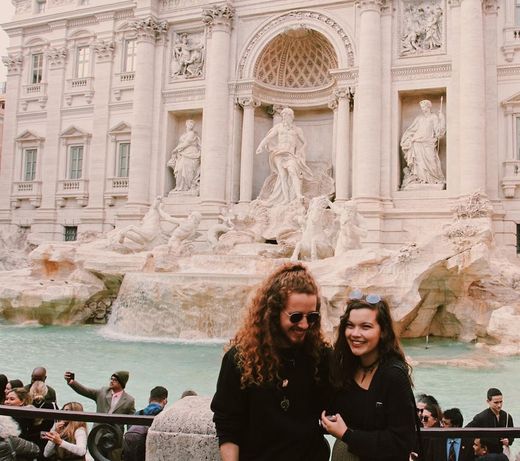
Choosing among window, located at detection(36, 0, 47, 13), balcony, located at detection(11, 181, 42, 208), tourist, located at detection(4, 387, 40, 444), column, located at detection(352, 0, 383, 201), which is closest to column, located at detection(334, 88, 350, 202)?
column, located at detection(352, 0, 383, 201)

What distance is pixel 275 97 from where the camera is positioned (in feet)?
72.1

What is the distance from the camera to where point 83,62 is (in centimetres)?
2502

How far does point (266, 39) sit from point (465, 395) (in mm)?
16224

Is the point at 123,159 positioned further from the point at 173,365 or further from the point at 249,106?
the point at 173,365

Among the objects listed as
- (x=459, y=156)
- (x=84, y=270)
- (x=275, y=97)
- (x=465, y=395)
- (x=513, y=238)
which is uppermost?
(x=275, y=97)

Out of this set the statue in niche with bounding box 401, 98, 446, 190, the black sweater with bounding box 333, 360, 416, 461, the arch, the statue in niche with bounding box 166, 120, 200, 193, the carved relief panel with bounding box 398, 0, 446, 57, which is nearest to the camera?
the black sweater with bounding box 333, 360, 416, 461

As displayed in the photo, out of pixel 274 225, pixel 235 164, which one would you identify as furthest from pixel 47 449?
pixel 235 164

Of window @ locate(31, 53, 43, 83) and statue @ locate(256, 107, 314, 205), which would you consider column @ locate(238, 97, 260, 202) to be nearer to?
statue @ locate(256, 107, 314, 205)

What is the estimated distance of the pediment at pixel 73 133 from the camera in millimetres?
24422

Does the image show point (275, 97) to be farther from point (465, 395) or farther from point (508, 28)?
point (465, 395)

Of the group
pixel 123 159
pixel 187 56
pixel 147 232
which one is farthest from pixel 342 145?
pixel 123 159

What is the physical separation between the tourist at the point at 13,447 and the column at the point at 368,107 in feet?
52.8

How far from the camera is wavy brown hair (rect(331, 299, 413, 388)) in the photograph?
7.65 feet

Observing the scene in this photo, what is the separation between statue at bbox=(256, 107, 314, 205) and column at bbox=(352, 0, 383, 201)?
1892mm
